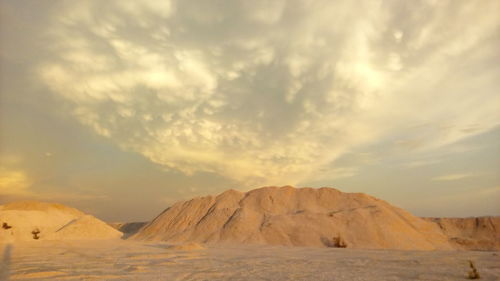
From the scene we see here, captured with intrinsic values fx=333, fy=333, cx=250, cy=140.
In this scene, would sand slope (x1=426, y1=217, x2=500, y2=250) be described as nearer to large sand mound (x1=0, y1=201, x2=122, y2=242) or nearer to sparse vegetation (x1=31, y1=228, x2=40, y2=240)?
large sand mound (x1=0, y1=201, x2=122, y2=242)

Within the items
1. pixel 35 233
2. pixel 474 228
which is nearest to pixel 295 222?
pixel 474 228

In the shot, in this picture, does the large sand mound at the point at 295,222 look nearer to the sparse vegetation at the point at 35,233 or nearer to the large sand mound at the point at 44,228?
the large sand mound at the point at 44,228

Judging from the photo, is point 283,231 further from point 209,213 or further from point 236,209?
point 209,213

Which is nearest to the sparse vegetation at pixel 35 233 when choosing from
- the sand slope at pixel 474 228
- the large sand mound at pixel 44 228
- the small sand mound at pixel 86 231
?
the large sand mound at pixel 44 228

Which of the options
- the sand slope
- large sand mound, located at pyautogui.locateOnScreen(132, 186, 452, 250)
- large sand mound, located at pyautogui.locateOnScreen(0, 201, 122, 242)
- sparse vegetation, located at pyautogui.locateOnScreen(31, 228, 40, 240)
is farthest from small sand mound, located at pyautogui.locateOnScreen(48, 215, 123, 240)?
the sand slope

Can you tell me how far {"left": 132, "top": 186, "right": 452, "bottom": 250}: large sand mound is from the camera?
29.5 m

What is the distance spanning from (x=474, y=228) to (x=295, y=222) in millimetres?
27369

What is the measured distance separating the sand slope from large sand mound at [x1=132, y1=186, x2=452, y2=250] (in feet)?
26.9

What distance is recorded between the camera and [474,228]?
4353cm

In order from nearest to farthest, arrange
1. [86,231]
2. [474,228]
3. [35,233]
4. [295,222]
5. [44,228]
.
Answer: [295,222] < [35,233] < [86,231] < [44,228] < [474,228]

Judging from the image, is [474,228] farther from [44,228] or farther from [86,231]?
[44,228]

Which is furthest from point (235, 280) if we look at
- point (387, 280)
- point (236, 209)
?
point (236, 209)

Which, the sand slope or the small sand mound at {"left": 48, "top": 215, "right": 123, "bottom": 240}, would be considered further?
the small sand mound at {"left": 48, "top": 215, "right": 123, "bottom": 240}

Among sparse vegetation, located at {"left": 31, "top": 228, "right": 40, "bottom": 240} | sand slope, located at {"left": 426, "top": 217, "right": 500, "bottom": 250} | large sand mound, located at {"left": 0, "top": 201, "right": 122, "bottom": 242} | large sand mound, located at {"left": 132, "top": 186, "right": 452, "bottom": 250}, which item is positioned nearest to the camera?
large sand mound, located at {"left": 132, "top": 186, "right": 452, "bottom": 250}
